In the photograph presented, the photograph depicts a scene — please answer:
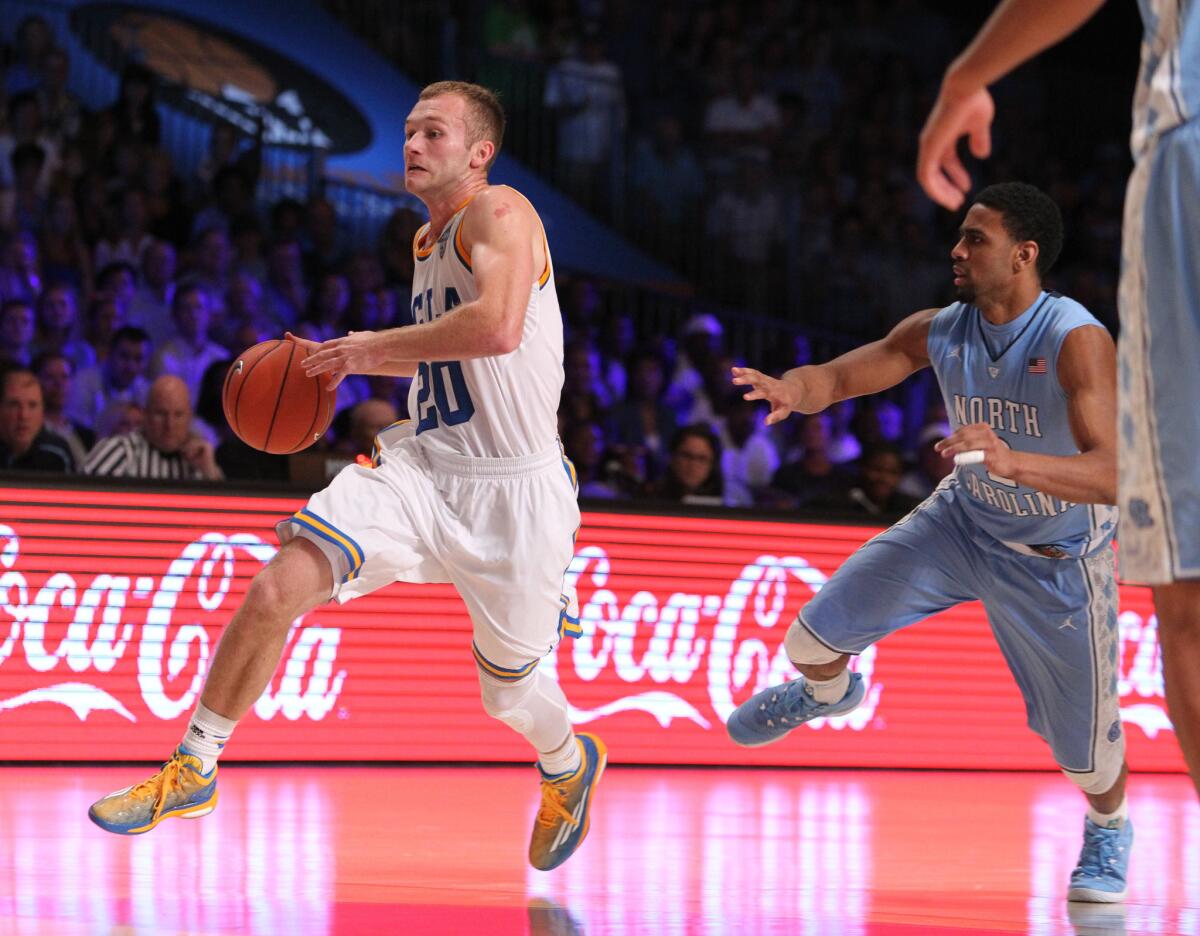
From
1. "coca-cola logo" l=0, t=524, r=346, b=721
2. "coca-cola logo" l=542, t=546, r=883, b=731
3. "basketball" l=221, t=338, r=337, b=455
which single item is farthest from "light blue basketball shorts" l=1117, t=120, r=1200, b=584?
"coca-cola logo" l=542, t=546, r=883, b=731

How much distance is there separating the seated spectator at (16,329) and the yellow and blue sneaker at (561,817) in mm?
5174

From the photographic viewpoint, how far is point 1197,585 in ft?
8.39

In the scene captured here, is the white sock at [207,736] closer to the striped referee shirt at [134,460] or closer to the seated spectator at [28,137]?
the striped referee shirt at [134,460]

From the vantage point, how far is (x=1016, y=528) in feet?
15.9

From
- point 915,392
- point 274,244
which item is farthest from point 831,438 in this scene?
point 274,244

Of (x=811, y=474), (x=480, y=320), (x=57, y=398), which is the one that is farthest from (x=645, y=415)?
(x=480, y=320)

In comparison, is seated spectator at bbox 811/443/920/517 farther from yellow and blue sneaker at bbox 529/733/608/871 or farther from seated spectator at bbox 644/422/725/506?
yellow and blue sneaker at bbox 529/733/608/871

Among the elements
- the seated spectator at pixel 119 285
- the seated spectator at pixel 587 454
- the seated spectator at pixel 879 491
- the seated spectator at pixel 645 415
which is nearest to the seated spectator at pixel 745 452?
the seated spectator at pixel 645 415

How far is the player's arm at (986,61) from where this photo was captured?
2588 millimetres

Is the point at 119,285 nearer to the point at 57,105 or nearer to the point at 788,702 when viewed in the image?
the point at 57,105

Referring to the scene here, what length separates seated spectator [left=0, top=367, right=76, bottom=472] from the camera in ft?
25.0

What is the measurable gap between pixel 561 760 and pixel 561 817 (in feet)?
0.58

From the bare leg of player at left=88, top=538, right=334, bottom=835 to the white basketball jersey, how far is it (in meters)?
0.59

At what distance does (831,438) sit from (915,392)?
144cm
